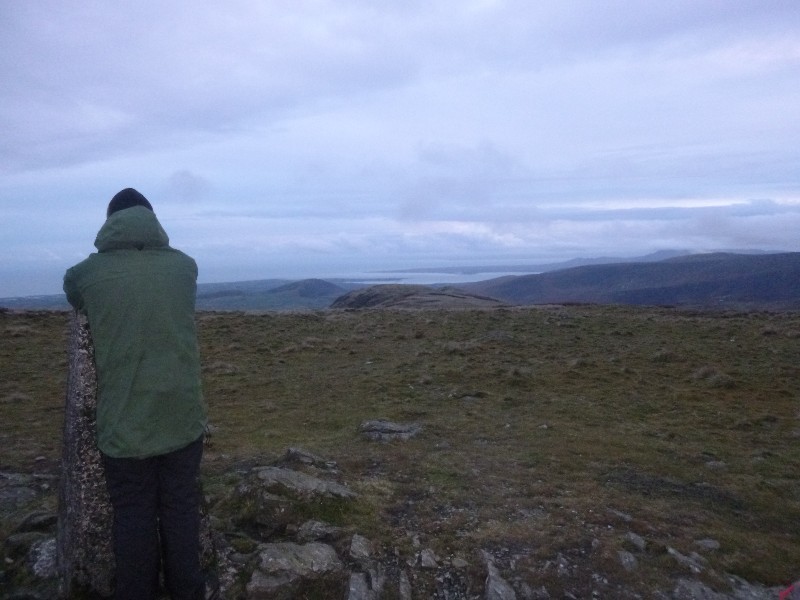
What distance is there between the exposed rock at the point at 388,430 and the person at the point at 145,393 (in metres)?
5.62

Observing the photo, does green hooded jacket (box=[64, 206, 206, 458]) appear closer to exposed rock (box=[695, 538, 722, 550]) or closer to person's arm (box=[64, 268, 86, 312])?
person's arm (box=[64, 268, 86, 312])

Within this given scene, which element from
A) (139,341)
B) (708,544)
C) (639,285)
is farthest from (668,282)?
(139,341)

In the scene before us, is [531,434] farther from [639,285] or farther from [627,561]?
[639,285]

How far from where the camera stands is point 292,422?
11961mm

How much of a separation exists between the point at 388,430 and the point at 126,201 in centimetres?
673

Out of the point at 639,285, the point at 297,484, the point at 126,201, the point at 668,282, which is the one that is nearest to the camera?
the point at 126,201

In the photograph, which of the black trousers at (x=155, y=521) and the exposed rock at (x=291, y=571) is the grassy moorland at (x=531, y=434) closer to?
the exposed rock at (x=291, y=571)

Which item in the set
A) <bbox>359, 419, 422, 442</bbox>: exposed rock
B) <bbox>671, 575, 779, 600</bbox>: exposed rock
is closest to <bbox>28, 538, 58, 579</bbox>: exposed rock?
<bbox>359, 419, 422, 442</bbox>: exposed rock

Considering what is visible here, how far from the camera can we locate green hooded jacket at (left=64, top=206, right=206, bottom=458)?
14.0ft

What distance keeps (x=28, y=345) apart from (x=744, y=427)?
21191 mm

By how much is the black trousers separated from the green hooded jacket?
8.0 inches

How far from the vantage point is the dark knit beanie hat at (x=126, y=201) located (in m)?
4.89

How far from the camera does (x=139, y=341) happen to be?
14.0ft

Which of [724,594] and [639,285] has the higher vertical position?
[724,594]
